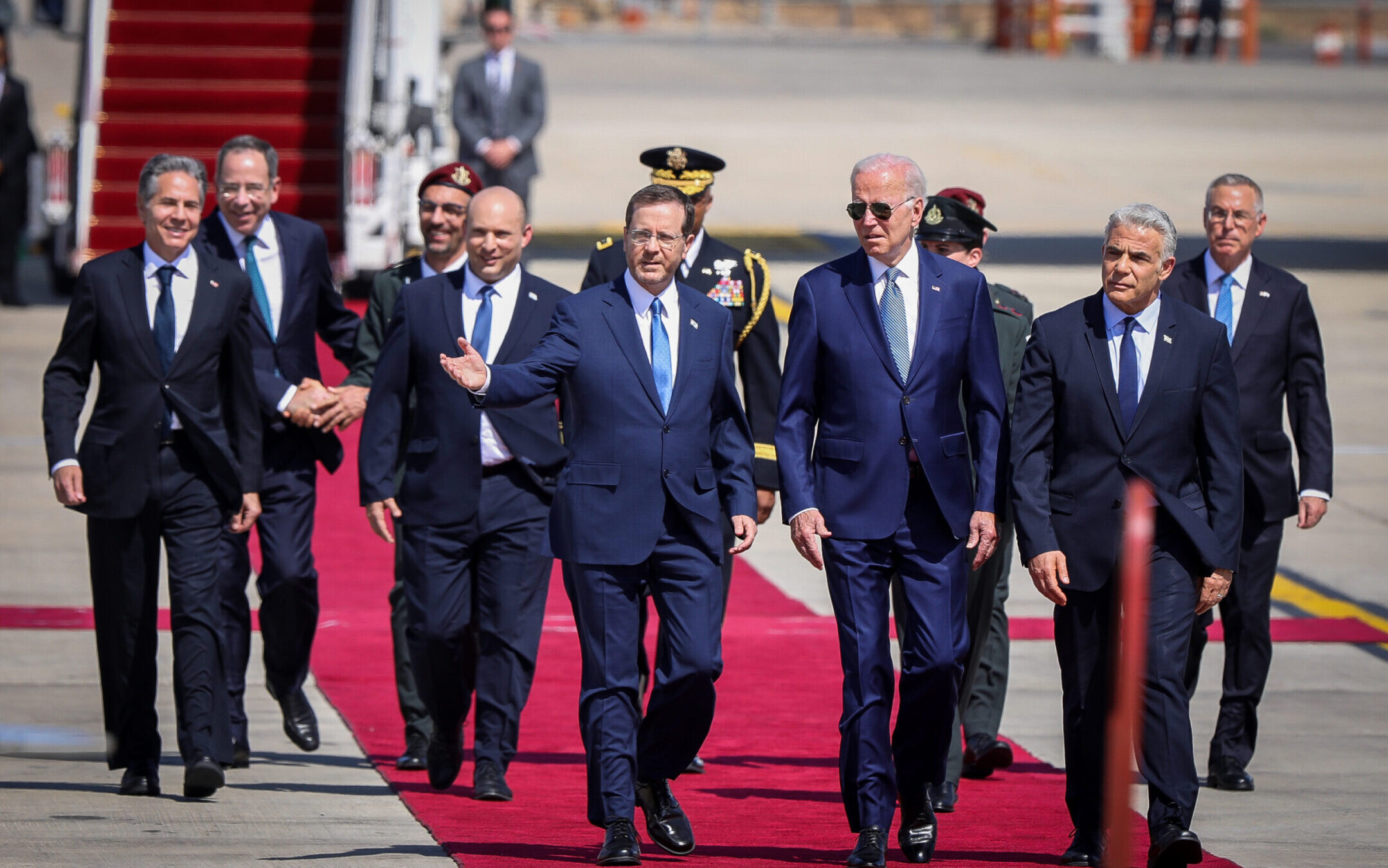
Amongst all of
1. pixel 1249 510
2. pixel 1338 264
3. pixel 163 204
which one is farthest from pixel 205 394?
pixel 1338 264

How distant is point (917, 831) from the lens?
5.96 meters

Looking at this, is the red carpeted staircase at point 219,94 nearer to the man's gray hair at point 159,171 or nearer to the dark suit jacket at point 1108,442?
the man's gray hair at point 159,171

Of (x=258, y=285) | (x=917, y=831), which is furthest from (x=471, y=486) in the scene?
(x=917, y=831)

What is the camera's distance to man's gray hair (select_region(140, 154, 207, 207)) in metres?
6.75

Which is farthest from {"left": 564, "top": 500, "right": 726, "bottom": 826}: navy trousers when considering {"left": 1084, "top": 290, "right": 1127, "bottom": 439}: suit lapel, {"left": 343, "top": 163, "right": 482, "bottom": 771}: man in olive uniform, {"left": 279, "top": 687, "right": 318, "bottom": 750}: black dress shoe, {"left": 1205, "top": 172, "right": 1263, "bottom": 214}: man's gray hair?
{"left": 1205, "top": 172, "right": 1263, "bottom": 214}: man's gray hair

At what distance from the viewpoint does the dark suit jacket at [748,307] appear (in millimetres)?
7316

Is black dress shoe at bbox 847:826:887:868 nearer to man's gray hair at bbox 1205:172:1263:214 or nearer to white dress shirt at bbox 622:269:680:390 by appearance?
white dress shirt at bbox 622:269:680:390

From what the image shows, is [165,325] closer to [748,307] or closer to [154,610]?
[154,610]

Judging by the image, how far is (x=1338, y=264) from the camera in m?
21.4

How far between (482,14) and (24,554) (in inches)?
284

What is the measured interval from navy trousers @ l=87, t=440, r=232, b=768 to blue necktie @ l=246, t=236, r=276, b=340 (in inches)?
37.4

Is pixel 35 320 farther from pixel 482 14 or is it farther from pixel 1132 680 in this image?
pixel 1132 680

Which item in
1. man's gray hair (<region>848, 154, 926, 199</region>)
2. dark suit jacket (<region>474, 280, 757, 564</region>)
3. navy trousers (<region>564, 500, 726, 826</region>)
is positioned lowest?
navy trousers (<region>564, 500, 726, 826</region>)

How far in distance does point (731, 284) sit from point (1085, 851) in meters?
2.43
